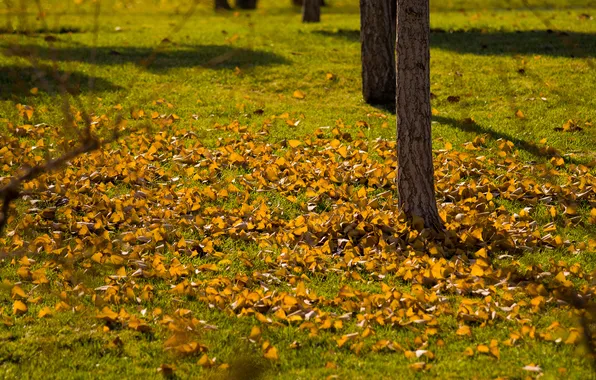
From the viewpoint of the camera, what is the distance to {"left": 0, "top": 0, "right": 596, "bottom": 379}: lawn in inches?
181

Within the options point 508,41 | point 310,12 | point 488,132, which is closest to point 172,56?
point 310,12

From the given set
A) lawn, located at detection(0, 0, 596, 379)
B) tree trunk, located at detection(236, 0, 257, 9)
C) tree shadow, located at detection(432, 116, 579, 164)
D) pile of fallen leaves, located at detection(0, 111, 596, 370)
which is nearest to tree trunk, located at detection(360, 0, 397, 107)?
→ lawn, located at detection(0, 0, 596, 379)

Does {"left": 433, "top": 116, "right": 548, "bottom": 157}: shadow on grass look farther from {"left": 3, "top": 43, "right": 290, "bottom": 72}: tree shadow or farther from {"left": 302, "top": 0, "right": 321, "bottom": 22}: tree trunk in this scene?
{"left": 302, "top": 0, "right": 321, "bottom": 22}: tree trunk

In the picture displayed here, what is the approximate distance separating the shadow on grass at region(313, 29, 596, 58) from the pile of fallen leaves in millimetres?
5169

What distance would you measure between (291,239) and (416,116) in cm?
135

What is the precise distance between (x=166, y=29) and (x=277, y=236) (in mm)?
11025

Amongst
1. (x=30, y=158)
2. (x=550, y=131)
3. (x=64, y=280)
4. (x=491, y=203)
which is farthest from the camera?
(x=550, y=131)

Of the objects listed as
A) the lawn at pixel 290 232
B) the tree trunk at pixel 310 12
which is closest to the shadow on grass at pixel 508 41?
the lawn at pixel 290 232

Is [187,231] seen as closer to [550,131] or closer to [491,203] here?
[491,203]

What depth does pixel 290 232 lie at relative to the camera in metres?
6.37

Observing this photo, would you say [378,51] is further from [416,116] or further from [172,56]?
[172,56]

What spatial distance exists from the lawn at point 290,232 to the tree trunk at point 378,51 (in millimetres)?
373

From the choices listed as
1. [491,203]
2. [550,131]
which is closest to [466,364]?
[491,203]

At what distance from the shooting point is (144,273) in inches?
223
